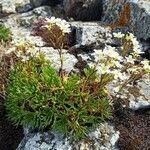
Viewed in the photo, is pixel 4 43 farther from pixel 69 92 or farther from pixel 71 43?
pixel 69 92

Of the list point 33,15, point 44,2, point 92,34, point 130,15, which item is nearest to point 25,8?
point 44,2

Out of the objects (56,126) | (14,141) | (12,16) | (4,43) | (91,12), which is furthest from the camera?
(12,16)

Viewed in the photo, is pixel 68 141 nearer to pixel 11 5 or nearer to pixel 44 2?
pixel 44 2

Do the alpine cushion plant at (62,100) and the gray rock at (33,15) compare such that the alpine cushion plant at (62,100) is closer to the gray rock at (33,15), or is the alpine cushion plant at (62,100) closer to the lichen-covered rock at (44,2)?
the gray rock at (33,15)

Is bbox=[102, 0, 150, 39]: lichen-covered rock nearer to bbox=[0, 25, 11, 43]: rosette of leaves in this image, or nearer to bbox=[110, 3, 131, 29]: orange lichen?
bbox=[110, 3, 131, 29]: orange lichen

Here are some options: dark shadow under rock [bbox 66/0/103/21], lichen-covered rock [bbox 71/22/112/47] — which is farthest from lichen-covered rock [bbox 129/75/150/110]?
dark shadow under rock [bbox 66/0/103/21]

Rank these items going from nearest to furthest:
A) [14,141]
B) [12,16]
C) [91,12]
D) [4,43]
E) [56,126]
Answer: [56,126] → [14,141] → [4,43] → [91,12] → [12,16]

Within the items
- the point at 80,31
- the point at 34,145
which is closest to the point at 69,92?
the point at 34,145
